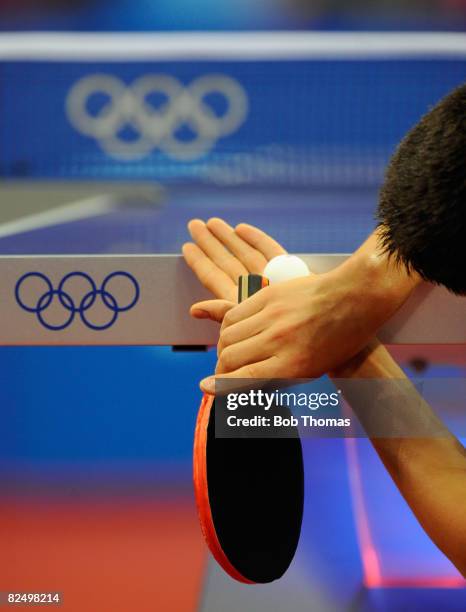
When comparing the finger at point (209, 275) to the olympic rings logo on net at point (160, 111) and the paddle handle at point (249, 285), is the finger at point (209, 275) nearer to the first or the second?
the paddle handle at point (249, 285)

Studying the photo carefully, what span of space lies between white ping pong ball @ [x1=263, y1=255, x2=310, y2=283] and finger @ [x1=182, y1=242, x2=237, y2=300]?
1.7 inches

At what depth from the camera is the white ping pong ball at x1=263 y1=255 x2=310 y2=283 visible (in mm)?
833

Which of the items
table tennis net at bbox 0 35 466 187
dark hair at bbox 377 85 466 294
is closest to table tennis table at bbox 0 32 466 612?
table tennis net at bbox 0 35 466 187

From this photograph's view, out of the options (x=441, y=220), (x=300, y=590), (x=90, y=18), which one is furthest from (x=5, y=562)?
(x=90, y=18)

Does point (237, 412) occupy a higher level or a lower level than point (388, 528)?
higher

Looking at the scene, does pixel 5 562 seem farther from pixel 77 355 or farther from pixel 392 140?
pixel 392 140

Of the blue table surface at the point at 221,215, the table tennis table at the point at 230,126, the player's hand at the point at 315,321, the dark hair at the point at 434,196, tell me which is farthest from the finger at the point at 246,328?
the table tennis table at the point at 230,126

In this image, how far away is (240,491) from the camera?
0.81m

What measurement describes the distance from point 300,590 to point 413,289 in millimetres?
1145

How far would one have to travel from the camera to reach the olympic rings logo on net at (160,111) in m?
5.33

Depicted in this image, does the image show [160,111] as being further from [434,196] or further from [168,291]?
[434,196]

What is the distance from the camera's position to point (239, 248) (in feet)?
3.04

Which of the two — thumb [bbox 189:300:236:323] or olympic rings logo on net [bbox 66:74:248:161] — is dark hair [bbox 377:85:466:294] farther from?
olympic rings logo on net [bbox 66:74:248:161]

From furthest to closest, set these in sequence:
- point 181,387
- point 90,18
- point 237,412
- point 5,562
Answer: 1. point 90,18
2. point 181,387
3. point 5,562
4. point 237,412
